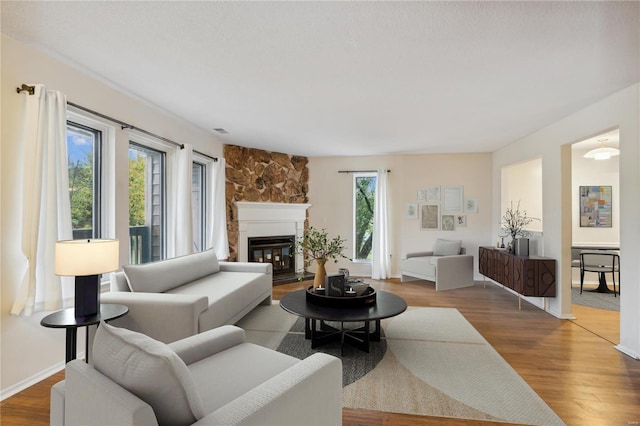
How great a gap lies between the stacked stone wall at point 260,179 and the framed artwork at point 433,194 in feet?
7.81

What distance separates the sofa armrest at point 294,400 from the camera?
117 centimetres

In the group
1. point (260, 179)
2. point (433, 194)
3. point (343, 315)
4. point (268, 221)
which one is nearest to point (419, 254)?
point (433, 194)

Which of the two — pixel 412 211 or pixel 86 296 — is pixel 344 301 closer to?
pixel 86 296

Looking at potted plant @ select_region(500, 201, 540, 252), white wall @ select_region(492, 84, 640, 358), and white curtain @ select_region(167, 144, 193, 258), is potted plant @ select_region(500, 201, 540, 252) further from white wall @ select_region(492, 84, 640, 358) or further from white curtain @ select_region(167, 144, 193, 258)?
white curtain @ select_region(167, 144, 193, 258)

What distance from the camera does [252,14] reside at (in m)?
2.01

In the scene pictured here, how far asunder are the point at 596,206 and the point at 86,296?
726 cm

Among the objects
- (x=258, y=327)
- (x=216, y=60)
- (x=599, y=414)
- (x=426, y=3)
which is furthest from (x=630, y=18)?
(x=258, y=327)

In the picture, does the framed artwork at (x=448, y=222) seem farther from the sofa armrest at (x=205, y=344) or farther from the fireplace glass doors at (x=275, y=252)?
the sofa armrest at (x=205, y=344)

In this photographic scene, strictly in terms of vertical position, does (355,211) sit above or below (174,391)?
above

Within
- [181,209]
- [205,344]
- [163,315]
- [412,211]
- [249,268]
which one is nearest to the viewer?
[205,344]

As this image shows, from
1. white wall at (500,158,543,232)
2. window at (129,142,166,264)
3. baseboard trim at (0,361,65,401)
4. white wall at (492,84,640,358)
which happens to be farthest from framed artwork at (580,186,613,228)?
baseboard trim at (0,361,65,401)

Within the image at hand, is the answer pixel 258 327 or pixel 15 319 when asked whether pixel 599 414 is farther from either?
pixel 15 319

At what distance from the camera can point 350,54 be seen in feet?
8.18

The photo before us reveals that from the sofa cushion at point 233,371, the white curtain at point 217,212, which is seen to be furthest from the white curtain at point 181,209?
the sofa cushion at point 233,371
